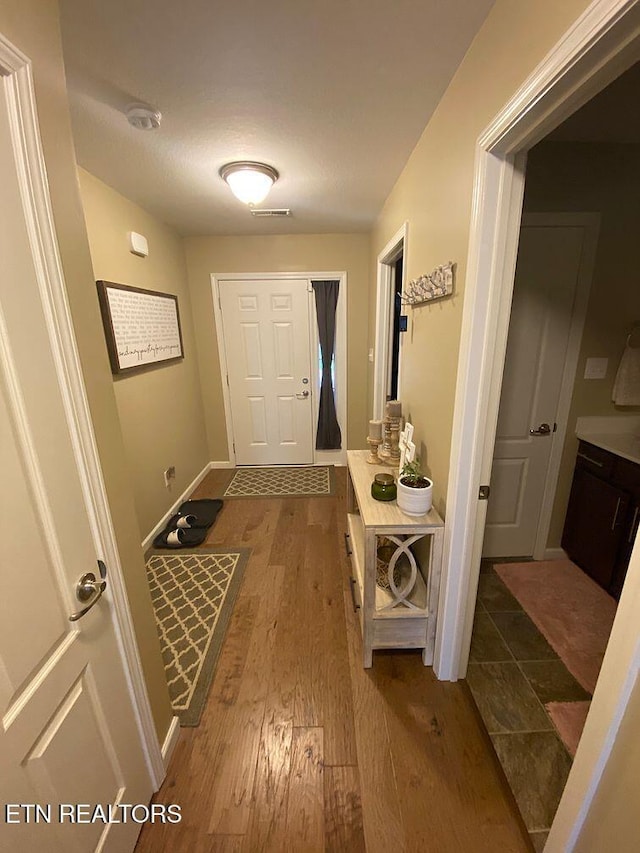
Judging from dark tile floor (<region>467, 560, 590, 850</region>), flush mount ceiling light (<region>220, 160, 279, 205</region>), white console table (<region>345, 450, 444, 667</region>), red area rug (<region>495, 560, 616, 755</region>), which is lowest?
dark tile floor (<region>467, 560, 590, 850</region>)

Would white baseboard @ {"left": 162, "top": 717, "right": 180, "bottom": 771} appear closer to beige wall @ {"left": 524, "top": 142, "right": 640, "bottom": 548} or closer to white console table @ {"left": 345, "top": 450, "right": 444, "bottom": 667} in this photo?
white console table @ {"left": 345, "top": 450, "right": 444, "bottom": 667}

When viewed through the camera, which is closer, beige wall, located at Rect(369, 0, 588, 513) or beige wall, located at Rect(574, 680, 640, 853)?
beige wall, located at Rect(574, 680, 640, 853)

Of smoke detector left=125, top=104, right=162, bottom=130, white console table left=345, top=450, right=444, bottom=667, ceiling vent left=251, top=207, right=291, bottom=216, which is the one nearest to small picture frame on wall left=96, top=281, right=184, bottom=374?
smoke detector left=125, top=104, right=162, bottom=130

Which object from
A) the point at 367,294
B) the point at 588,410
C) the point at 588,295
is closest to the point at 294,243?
the point at 367,294

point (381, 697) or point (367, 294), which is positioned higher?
point (367, 294)

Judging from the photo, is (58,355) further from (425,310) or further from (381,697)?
(381,697)

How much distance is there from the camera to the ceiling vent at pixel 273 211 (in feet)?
8.74

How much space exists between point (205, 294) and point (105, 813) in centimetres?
363

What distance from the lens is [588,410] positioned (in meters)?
2.09

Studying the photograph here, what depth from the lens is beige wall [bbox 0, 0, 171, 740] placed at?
0.75m

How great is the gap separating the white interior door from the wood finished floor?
45.4 inches

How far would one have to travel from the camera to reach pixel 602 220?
72.0 inches

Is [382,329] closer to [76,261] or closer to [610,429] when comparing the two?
[610,429]

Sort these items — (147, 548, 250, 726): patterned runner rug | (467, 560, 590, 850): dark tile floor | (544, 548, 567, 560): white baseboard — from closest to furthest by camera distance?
(467, 560, 590, 850): dark tile floor, (147, 548, 250, 726): patterned runner rug, (544, 548, 567, 560): white baseboard
